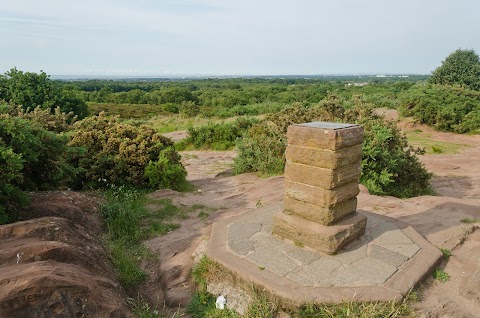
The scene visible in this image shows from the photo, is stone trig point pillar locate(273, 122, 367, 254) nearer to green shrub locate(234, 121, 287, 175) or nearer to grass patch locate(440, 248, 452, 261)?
grass patch locate(440, 248, 452, 261)

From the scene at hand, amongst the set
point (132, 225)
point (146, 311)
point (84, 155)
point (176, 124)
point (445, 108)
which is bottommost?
point (176, 124)

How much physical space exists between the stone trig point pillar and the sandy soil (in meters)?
1.10

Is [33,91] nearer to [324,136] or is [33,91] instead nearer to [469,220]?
[324,136]

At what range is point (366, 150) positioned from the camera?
779cm

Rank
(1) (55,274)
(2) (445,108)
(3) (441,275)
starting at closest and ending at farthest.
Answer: (1) (55,274) → (3) (441,275) → (2) (445,108)

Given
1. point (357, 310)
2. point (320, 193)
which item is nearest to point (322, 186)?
point (320, 193)

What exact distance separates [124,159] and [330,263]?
540 centimetres

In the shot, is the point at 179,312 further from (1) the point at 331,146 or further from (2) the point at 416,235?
(2) the point at 416,235

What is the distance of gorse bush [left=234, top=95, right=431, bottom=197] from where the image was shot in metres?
7.82

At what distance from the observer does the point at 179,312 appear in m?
3.69

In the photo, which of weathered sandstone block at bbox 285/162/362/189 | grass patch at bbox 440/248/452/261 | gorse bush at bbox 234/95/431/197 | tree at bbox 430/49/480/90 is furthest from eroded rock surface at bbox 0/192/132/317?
tree at bbox 430/49/480/90

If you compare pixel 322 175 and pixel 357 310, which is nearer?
pixel 357 310

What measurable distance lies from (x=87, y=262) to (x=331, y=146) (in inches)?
119

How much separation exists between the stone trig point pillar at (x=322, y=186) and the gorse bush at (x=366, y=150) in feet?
11.6
